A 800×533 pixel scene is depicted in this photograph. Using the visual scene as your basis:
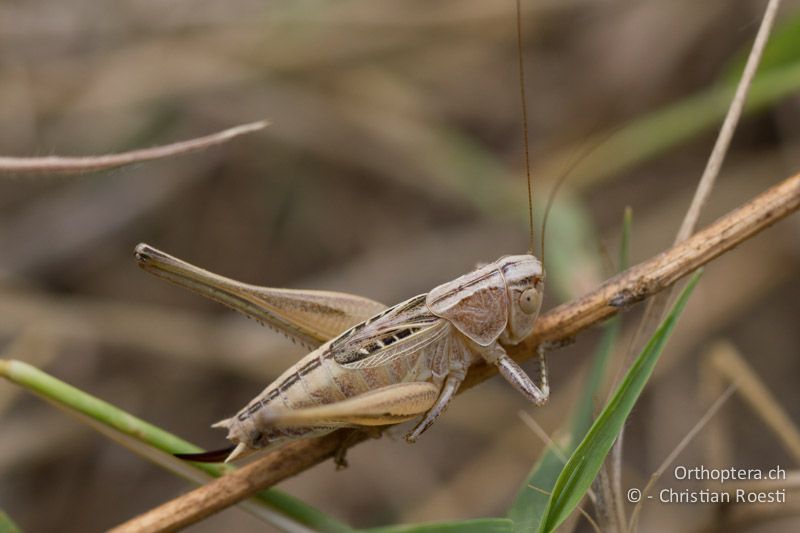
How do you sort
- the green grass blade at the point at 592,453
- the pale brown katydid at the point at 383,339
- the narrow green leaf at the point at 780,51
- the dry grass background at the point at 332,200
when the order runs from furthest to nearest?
1. the dry grass background at the point at 332,200
2. the narrow green leaf at the point at 780,51
3. the pale brown katydid at the point at 383,339
4. the green grass blade at the point at 592,453

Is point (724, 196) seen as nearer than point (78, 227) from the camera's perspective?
Yes

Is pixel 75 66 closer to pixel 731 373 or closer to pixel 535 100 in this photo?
pixel 535 100

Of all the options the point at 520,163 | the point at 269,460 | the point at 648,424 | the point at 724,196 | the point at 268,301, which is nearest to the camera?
the point at 269,460

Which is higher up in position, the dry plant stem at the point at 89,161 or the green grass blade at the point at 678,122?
the dry plant stem at the point at 89,161

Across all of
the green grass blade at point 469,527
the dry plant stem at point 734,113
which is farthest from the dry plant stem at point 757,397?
the green grass blade at point 469,527

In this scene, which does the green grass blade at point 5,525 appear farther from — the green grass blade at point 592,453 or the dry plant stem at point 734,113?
the dry plant stem at point 734,113

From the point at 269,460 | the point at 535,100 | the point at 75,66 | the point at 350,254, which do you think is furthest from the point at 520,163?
the point at 269,460

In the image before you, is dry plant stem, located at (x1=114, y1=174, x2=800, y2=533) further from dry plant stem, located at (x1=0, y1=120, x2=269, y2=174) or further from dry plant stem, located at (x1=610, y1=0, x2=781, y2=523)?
dry plant stem, located at (x1=0, y1=120, x2=269, y2=174)

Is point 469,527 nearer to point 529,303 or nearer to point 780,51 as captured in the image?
point 529,303
